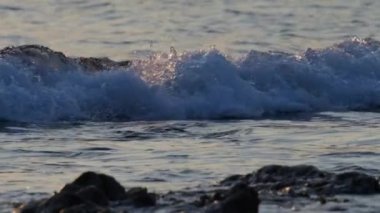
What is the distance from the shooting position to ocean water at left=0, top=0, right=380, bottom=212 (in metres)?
10.6

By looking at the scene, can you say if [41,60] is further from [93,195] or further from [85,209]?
[85,209]

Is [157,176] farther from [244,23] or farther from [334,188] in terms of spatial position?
[244,23]

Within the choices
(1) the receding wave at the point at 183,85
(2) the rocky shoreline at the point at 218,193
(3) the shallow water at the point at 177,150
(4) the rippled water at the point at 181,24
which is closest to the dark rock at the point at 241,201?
(2) the rocky shoreline at the point at 218,193

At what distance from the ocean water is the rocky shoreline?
26cm

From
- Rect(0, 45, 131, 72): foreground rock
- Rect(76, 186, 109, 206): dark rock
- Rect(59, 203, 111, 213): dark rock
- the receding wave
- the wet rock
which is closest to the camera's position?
Rect(59, 203, 111, 213): dark rock

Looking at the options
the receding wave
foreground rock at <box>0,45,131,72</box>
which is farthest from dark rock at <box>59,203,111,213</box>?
foreground rock at <box>0,45,131,72</box>

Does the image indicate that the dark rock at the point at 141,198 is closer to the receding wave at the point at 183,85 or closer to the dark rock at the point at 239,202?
the dark rock at the point at 239,202

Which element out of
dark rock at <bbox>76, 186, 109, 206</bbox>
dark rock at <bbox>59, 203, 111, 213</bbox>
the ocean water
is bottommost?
dark rock at <bbox>59, 203, 111, 213</bbox>

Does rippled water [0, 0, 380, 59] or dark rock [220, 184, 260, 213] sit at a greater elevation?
rippled water [0, 0, 380, 59]

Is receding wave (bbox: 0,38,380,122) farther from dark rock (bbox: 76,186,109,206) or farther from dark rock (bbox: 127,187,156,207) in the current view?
dark rock (bbox: 76,186,109,206)

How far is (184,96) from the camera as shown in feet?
49.5

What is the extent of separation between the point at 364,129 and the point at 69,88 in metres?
3.54

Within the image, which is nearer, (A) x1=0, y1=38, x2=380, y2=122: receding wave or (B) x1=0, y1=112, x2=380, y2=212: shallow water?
(B) x1=0, y1=112, x2=380, y2=212: shallow water

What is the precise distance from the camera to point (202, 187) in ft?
30.2
